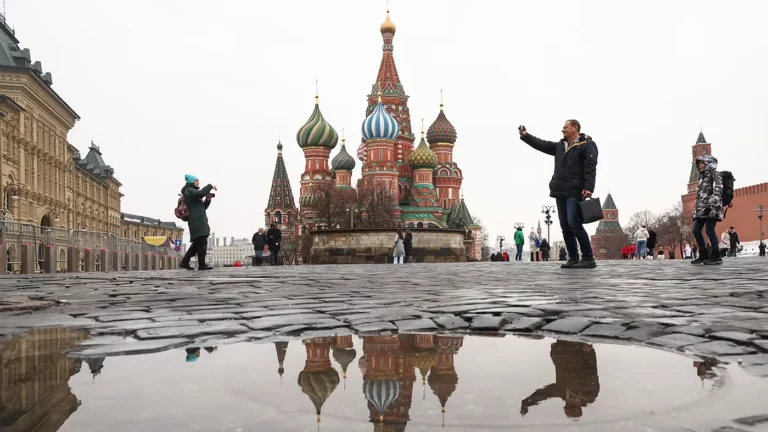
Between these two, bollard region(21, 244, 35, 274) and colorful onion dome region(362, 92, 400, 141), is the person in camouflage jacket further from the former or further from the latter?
colorful onion dome region(362, 92, 400, 141)

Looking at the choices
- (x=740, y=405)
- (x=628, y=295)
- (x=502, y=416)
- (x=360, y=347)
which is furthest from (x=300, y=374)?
(x=628, y=295)

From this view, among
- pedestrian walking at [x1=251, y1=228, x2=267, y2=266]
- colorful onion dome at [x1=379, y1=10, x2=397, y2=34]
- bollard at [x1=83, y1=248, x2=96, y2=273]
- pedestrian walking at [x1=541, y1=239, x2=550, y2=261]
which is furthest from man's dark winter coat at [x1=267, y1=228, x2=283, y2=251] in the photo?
colorful onion dome at [x1=379, y1=10, x2=397, y2=34]

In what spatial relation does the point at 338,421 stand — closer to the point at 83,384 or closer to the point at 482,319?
the point at 83,384

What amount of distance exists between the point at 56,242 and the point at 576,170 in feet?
43.0

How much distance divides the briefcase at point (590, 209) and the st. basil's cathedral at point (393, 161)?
59581mm

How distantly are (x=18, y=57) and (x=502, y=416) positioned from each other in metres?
46.0

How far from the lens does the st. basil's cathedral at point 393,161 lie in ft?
237

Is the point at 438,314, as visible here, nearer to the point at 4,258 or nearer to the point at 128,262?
the point at 4,258

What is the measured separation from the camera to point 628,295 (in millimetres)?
5070

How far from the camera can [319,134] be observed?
7788 cm

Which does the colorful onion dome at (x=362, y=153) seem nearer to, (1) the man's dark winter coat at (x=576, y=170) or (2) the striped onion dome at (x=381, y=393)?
(1) the man's dark winter coat at (x=576, y=170)

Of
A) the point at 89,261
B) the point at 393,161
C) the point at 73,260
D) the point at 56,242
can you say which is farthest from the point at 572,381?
the point at 393,161

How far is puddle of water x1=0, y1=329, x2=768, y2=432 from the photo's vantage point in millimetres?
1702

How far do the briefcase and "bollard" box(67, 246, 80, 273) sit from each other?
1316 centimetres
